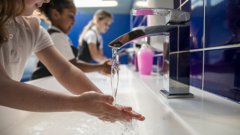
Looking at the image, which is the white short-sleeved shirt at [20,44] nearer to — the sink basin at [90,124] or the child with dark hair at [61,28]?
the sink basin at [90,124]

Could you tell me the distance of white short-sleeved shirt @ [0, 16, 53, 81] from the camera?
1.81 ft

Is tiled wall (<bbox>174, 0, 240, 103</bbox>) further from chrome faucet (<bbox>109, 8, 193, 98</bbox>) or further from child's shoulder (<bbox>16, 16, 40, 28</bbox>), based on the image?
child's shoulder (<bbox>16, 16, 40, 28</bbox>)

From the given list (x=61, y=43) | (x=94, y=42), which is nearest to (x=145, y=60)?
(x=61, y=43)

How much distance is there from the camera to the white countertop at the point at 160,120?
0.32 meters

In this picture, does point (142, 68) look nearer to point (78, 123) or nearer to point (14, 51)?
point (78, 123)

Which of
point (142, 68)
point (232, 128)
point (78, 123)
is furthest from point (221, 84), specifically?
point (142, 68)

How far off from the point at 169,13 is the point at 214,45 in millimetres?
129

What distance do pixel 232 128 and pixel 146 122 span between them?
0.82 ft

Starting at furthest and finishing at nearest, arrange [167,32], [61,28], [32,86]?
[61,28], [167,32], [32,86]

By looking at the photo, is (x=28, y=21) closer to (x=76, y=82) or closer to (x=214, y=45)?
(x=76, y=82)

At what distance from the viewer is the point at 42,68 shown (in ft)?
4.25

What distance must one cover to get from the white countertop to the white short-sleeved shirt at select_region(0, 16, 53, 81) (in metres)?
0.11

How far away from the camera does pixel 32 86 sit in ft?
1.16

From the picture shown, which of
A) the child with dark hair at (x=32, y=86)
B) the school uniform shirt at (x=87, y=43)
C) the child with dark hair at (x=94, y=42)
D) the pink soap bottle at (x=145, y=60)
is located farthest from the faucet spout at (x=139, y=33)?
the school uniform shirt at (x=87, y=43)
